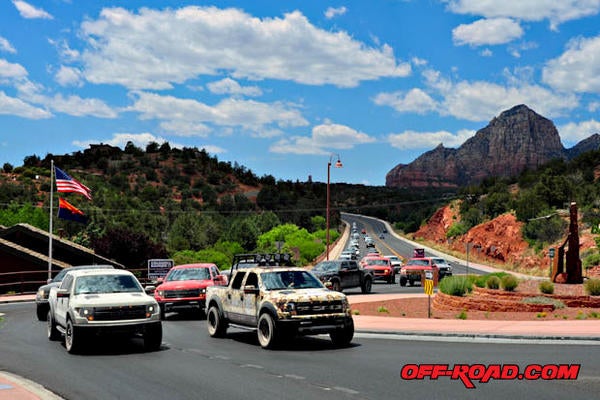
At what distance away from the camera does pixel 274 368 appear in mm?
13273

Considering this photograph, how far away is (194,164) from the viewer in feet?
514

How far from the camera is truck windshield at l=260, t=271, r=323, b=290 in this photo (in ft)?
55.4

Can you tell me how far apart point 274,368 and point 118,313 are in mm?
4213

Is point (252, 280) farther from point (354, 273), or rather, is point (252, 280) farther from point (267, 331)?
point (354, 273)

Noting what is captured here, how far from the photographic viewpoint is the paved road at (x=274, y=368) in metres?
10.7

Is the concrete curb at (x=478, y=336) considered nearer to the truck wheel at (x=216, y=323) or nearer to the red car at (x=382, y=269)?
the truck wheel at (x=216, y=323)

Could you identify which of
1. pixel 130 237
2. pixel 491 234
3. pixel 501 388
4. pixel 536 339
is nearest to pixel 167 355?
pixel 501 388

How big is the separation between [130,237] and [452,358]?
42.7 m

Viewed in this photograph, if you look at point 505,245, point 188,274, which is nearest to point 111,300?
point 188,274

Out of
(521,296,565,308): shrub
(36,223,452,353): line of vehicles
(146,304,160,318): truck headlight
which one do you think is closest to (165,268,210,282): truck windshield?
(36,223,452,353): line of vehicles

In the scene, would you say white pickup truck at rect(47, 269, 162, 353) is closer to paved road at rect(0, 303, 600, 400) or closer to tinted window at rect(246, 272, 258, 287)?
paved road at rect(0, 303, 600, 400)

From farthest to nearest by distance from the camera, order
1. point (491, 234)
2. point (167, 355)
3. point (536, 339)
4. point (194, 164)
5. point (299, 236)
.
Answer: point (194, 164) → point (299, 236) → point (491, 234) → point (536, 339) → point (167, 355)

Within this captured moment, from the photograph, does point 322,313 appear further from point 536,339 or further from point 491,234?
point 491,234

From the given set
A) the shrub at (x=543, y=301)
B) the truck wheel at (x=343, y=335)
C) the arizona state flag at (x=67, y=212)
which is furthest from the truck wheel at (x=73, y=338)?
the arizona state flag at (x=67, y=212)
